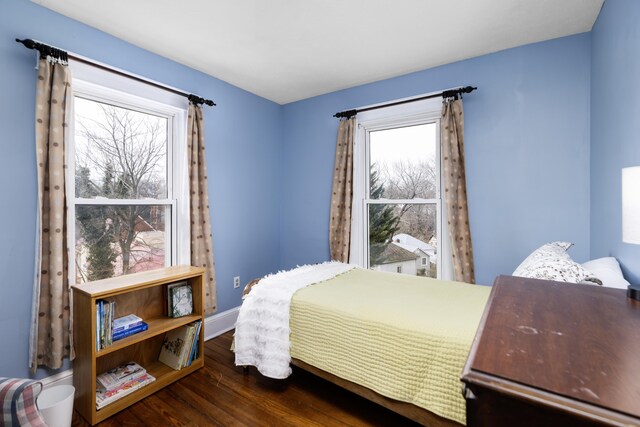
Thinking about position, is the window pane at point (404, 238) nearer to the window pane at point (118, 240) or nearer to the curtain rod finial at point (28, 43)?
the window pane at point (118, 240)

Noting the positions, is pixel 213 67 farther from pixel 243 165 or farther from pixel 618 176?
pixel 618 176

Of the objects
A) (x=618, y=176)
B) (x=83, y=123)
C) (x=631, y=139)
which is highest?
(x=83, y=123)

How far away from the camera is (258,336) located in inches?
82.0

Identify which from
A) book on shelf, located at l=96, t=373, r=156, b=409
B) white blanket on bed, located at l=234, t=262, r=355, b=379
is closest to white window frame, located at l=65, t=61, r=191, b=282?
book on shelf, located at l=96, t=373, r=156, b=409

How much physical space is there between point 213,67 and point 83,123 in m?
1.19

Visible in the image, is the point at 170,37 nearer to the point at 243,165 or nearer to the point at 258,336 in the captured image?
the point at 243,165

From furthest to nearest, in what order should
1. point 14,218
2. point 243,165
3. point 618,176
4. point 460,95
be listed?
point 243,165
point 460,95
point 14,218
point 618,176

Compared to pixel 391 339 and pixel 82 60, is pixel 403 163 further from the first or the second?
pixel 82 60

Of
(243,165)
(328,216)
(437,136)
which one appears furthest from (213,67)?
(437,136)

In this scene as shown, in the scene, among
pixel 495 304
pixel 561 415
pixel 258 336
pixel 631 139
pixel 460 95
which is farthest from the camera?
pixel 460 95

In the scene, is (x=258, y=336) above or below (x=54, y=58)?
below

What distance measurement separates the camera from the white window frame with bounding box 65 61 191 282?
207cm

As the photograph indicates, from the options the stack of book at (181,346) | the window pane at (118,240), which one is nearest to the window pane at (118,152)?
the window pane at (118,240)

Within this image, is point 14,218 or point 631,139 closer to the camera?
point 631,139
